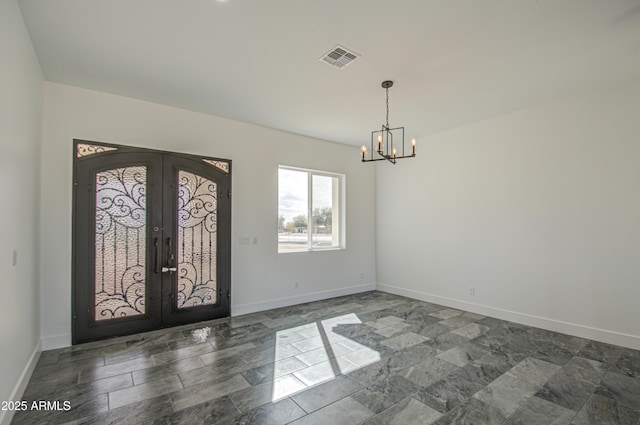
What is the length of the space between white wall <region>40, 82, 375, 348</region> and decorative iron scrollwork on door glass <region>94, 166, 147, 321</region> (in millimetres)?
303

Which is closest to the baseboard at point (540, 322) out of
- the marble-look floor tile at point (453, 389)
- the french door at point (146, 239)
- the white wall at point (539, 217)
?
the white wall at point (539, 217)

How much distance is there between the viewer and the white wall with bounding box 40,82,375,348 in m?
3.53

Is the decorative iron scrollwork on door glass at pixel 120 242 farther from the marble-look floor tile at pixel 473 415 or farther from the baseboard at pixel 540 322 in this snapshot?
the baseboard at pixel 540 322

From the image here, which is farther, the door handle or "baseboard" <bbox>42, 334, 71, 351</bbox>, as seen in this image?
the door handle

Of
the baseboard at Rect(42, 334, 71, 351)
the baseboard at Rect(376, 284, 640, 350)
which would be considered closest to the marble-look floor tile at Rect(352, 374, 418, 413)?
Result: the baseboard at Rect(376, 284, 640, 350)

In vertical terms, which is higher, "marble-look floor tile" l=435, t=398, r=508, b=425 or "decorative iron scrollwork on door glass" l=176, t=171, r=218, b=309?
"decorative iron scrollwork on door glass" l=176, t=171, r=218, b=309

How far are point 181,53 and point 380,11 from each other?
6.10ft

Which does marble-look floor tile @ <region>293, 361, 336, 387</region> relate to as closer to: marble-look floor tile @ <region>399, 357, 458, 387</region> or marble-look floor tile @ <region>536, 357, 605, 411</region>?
marble-look floor tile @ <region>399, 357, 458, 387</region>

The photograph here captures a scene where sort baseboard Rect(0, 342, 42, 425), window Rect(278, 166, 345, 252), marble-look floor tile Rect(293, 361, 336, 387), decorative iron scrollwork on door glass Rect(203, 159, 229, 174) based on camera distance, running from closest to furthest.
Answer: baseboard Rect(0, 342, 42, 425), marble-look floor tile Rect(293, 361, 336, 387), decorative iron scrollwork on door glass Rect(203, 159, 229, 174), window Rect(278, 166, 345, 252)

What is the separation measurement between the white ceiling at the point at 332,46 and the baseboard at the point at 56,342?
2.88 metres

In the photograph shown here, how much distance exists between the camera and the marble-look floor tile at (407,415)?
2.22 m

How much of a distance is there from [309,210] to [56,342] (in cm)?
390

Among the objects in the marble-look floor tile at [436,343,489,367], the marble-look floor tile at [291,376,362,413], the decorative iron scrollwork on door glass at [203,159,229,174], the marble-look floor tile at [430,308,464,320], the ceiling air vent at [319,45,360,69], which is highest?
the ceiling air vent at [319,45,360,69]

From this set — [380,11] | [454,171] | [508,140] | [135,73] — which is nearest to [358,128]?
[454,171]
